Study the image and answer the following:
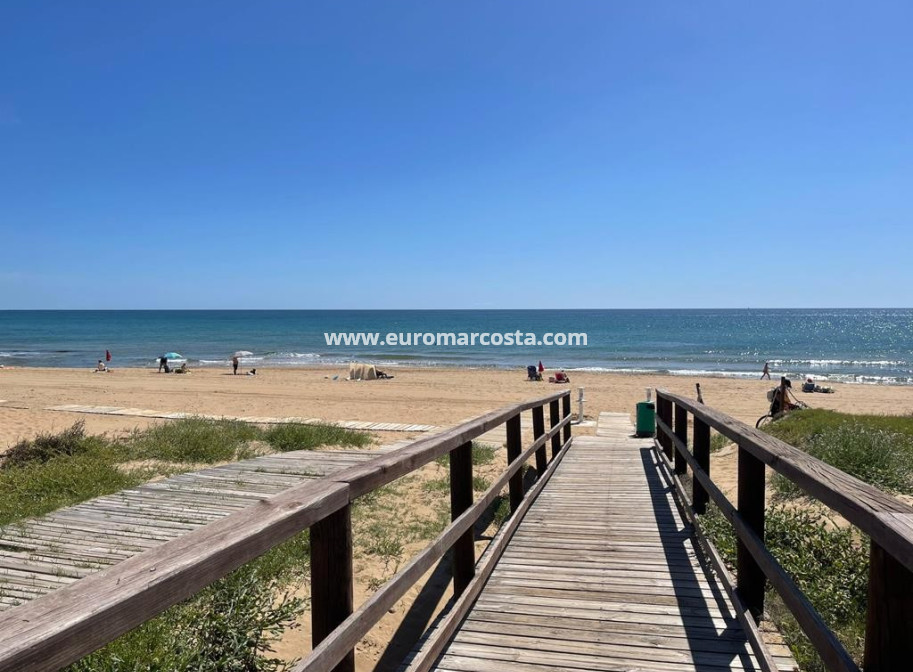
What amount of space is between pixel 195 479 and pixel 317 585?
5.13 m

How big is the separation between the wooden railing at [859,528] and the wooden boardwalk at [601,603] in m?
0.34

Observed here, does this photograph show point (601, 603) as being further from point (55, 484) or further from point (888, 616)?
point (55, 484)

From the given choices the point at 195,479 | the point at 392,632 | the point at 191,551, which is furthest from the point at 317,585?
the point at 195,479

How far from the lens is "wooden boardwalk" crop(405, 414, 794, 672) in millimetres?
2807

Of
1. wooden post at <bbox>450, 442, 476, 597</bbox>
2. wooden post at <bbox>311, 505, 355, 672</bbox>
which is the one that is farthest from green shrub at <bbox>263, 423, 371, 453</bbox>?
wooden post at <bbox>311, 505, 355, 672</bbox>

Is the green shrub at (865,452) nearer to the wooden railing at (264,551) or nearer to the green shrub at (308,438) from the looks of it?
the wooden railing at (264,551)

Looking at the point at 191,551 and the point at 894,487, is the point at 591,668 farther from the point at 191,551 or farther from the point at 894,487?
the point at 894,487

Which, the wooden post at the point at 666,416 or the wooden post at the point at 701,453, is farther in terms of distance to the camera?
the wooden post at the point at 666,416

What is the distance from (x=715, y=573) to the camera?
3623 millimetres

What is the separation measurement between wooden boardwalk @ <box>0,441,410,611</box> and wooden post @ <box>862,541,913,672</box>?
229cm

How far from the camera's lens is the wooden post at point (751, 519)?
9.76ft

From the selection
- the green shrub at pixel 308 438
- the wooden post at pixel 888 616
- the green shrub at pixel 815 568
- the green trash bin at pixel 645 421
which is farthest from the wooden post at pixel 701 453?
the green trash bin at pixel 645 421

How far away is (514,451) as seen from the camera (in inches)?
197

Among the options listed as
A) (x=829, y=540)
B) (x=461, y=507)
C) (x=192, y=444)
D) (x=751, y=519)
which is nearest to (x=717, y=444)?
(x=829, y=540)
